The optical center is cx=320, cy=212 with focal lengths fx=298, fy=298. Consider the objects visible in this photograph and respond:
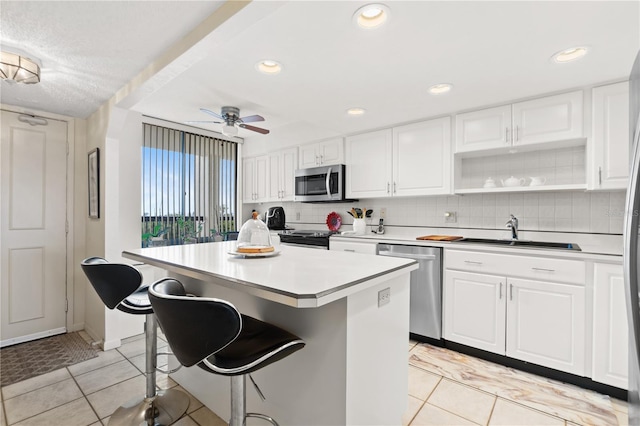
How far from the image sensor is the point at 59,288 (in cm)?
312

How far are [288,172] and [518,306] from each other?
3.12 metres

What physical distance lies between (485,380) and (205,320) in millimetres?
2213

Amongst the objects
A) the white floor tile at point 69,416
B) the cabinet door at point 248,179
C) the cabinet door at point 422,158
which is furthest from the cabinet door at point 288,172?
the white floor tile at point 69,416

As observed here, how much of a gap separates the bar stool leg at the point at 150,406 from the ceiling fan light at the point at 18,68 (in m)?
1.78

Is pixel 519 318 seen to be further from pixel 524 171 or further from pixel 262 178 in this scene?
pixel 262 178

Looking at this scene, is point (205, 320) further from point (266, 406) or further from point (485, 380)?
point (485, 380)

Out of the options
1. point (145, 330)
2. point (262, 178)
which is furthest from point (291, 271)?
point (262, 178)

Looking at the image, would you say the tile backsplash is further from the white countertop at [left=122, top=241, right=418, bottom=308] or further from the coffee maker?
the white countertop at [left=122, top=241, right=418, bottom=308]

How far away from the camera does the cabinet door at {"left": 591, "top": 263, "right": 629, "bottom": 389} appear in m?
1.95

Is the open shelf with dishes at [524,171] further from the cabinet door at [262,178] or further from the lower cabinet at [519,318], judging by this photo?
the cabinet door at [262,178]

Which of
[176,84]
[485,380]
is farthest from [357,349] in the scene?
[176,84]

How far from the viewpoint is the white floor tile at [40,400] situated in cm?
187

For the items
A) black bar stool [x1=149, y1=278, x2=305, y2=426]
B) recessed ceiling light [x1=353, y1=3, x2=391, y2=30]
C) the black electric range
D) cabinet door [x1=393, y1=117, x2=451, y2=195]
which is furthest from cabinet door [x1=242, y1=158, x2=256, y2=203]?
black bar stool [x1=149, y1=278, x2=305, y2=426]

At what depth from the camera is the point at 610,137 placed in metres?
2.18
